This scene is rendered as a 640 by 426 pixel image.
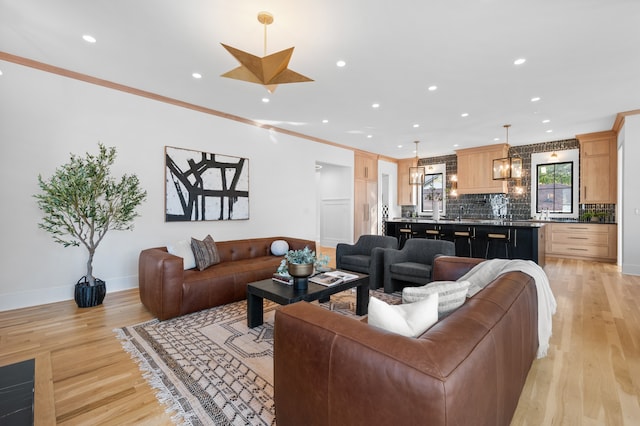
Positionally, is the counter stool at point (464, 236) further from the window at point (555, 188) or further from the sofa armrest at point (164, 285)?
the sofa armrest at point (164, 285)

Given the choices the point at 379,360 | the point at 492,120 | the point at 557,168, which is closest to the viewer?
the point at 379,360

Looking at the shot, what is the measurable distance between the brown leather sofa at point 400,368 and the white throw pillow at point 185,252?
2623 millimetres

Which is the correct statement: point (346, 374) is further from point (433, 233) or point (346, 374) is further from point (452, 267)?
point (433, 233)

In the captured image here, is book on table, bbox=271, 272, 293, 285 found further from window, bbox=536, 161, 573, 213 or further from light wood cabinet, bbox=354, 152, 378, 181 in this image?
window, bbox=536, 161, 573, 213

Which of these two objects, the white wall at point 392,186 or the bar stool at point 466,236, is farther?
the white wall at point 392,186

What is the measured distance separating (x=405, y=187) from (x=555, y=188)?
13.2ft

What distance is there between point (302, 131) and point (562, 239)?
6.66 meters

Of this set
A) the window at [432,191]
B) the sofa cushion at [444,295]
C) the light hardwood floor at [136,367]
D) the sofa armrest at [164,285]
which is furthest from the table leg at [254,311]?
the window at [432,191]

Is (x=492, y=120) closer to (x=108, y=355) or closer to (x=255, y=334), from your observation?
(x=255, y=334)

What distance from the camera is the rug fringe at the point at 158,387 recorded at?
1684 mm

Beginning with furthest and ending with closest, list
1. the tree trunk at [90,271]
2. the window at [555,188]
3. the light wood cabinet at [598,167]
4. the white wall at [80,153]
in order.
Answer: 1. the window at [555,188]
2. the light wood cabinet at [598,167]
3. the tree trunk at [90,271]
4. the white wall at [80,153]

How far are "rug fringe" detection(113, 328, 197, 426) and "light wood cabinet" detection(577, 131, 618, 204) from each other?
28.8 ft

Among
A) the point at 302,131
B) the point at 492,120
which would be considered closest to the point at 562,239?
the point at 492,120

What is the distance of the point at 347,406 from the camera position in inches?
42.7
